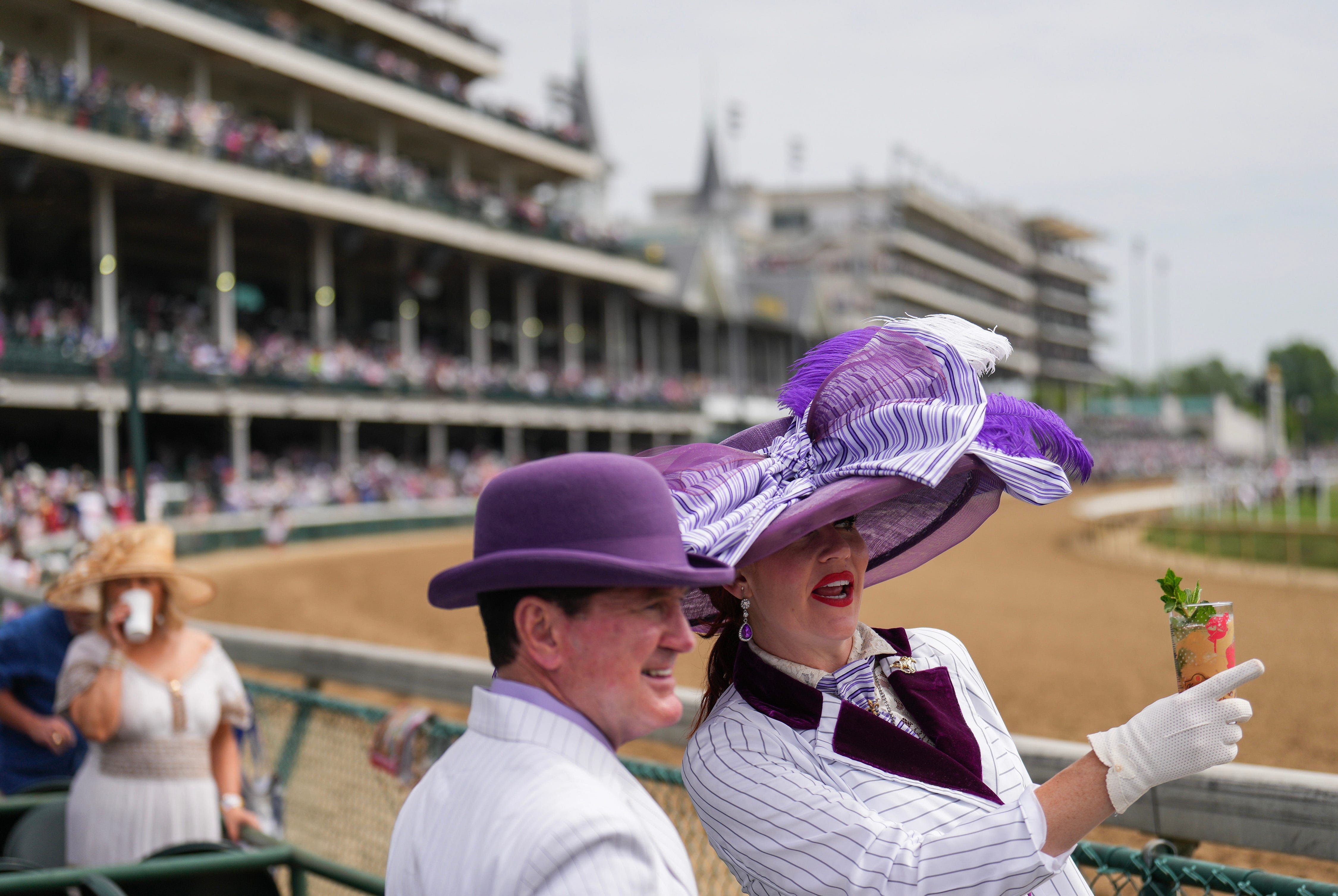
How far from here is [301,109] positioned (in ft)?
103

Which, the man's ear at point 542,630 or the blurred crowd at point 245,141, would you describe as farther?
the blurred crowd at point 245,141

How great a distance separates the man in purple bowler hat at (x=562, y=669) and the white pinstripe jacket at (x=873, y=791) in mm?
366

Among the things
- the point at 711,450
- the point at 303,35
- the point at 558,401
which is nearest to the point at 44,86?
the point at 303,35

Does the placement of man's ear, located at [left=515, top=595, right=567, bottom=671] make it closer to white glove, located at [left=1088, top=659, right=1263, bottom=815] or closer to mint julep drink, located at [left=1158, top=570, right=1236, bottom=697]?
white glove, located at [left=1088, top=659, right=1263, bottom=815]

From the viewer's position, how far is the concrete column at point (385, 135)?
34.7 meters

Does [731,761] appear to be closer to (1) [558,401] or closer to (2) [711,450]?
(2) [711,450]

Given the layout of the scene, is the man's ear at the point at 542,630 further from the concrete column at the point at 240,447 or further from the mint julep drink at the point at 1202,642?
the concrete column at the point at 240,447

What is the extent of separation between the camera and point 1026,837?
1.75 m

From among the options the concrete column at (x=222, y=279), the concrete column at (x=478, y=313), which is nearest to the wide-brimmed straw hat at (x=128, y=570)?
the concrete column at (x=222, y=279)

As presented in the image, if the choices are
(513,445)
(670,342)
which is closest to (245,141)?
(513,445)

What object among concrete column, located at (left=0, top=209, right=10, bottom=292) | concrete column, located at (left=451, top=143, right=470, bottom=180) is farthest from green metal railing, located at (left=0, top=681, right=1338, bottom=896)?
concrete column, located at (left=451, top=143, right=470, bottom=180)

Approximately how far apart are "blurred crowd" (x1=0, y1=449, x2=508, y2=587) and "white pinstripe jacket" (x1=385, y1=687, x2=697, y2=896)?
9852 mm

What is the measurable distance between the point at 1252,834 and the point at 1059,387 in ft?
335

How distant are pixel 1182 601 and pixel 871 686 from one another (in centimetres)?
54
